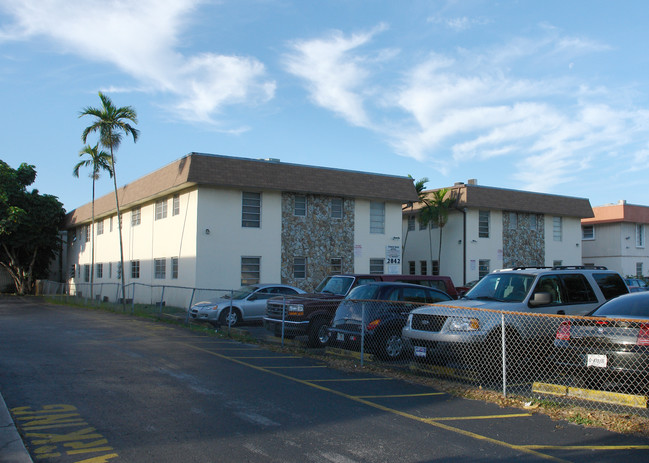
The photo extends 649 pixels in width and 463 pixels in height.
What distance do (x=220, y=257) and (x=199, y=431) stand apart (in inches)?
769

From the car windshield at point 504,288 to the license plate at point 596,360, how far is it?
271cm

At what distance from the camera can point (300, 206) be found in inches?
1105

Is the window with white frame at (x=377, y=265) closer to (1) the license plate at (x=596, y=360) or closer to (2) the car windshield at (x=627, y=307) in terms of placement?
(2) the car windshield at (x=627, y=307)

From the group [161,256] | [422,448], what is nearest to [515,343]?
[422,448]

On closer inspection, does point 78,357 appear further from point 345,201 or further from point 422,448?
point 345,201

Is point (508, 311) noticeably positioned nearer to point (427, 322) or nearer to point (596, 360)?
point (596, 360)

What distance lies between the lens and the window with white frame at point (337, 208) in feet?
94.9

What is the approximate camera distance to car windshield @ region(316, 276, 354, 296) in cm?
1561

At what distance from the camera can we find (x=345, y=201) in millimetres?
29094

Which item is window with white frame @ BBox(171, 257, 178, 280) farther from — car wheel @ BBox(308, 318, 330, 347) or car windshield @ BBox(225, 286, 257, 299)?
car wheel @ BBox(308, 318, 330, 347)

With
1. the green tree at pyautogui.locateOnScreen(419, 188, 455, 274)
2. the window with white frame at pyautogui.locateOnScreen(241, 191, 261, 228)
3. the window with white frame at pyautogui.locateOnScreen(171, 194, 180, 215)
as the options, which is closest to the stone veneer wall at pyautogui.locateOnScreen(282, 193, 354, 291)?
the window with white frame at pyautogui.locateOnScreen(241, 191, 261, 228)

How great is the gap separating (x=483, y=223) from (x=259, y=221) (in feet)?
46.0

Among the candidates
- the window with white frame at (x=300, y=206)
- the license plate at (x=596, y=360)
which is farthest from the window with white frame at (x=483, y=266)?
the license plate at (x=596, y=360)

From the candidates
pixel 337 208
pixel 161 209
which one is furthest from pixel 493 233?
pixel 161 209
